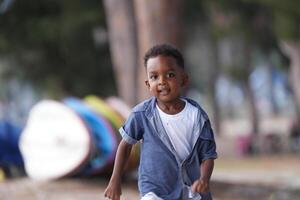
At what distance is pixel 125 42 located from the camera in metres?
13.8

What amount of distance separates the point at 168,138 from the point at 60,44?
1653cm

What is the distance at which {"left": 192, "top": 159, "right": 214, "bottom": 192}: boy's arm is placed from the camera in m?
3.48

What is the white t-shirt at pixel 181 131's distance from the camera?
11.8ft

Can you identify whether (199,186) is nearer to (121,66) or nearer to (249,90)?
(121,66)

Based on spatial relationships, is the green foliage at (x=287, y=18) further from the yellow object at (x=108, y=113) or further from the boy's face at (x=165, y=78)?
the boy's face at (x=165, y=78)

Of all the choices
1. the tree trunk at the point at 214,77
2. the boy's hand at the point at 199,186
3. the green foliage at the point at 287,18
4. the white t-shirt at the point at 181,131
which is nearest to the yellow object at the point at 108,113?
the white t-shirt at the point at 181,131

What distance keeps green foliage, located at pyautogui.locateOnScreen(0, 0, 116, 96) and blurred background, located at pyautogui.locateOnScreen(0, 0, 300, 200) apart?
31mm

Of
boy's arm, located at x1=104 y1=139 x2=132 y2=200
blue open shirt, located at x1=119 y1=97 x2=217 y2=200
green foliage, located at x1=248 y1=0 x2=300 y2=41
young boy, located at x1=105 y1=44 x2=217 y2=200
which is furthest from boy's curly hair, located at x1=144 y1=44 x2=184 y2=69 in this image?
green foliage, located at x1=248 y1=0 x2=300 y2=41

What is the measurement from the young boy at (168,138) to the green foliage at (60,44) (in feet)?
51.2

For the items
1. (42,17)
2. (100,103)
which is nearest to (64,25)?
(42,17)

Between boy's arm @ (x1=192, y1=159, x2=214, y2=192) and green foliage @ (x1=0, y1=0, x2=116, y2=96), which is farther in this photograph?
green foliage @ (x1=0, y1=0, x2=116, y2=96)

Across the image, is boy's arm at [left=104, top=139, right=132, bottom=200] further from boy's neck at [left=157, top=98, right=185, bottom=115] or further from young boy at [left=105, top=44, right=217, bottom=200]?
boy's neck at [left=157, top=98, right=185, bottom=115]

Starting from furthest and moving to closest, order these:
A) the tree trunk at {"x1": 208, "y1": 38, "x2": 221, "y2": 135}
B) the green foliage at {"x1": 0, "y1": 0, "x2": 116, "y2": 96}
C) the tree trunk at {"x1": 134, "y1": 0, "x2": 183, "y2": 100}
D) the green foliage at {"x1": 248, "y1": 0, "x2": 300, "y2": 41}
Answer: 1. the tree trunk at {"x1": 208, "y1": 38, "x2": 221, "y2": 135}
2. the green foliage at {"x1": 0, "y1": 0, "x2": 116, "y2": 96}
3. the green foliage at {"x1": 248, "y1": 0, "x2": 300, "y2": 41}
4. the tree trunk at {"x1": 134, "y1": 0, "x2": 183, "y2": 100}

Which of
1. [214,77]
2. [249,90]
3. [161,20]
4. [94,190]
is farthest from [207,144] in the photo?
[214,77]
